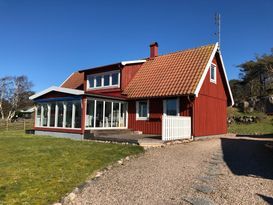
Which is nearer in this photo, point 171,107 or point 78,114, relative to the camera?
point 78,114

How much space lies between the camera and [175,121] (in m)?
15.9

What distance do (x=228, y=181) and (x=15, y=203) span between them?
16.9 feet

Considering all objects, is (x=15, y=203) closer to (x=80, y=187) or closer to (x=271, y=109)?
(x=80, y=187)

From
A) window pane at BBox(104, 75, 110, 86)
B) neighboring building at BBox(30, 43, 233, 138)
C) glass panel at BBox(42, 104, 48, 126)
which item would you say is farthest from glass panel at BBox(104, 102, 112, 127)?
glass panel at BBox(42, 104, 48, 126)

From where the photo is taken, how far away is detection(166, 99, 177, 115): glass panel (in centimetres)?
1877

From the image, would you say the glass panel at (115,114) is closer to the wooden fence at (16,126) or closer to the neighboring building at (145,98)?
the neighboring building at (145,98)

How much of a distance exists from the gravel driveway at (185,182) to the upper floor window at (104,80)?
11.9 metres

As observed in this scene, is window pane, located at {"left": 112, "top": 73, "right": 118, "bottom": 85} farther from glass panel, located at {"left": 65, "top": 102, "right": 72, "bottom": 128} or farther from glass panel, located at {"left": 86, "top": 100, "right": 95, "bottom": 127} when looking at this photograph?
glass panel, located at {"left": 65, "top": 102, "right": 72, "bottom": 128}

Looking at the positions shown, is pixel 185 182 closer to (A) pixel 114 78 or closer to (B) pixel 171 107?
(B) pixel 171 107

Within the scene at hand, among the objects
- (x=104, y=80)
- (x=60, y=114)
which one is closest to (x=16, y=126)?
(x=104, y=80)

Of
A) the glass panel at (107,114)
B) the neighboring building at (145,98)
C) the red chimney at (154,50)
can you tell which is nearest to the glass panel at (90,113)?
the neighboring building at (145,98)

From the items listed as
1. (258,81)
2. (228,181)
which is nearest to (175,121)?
(228,181)

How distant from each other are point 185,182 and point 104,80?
16585 millimetres

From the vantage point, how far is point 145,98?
1964 cm
